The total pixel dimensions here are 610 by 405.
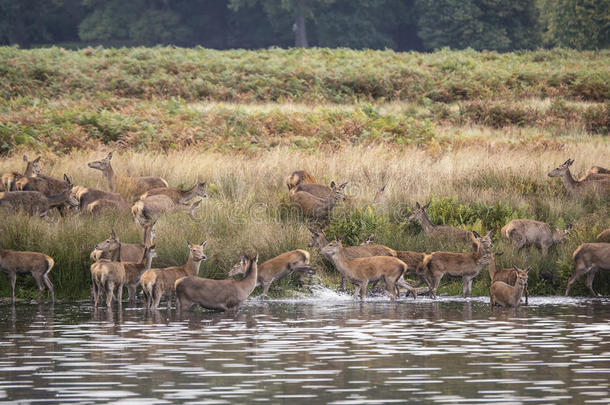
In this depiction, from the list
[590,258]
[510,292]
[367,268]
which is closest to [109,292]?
[367,268]

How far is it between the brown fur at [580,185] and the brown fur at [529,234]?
13.1 ft

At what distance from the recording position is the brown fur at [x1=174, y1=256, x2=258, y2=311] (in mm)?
16391

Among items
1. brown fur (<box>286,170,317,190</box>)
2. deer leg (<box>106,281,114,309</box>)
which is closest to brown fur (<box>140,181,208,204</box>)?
brown fur (<box>286,170,317,190</box>)

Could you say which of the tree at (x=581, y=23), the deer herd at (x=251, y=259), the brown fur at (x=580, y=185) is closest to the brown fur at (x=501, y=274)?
the deer herd at (x=251, y=259)

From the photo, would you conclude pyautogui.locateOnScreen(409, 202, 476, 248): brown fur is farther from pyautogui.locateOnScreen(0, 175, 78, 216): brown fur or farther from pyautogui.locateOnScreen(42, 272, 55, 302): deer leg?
pyautogui.locateOnScreen(42, 272, 55, 302): deer leg

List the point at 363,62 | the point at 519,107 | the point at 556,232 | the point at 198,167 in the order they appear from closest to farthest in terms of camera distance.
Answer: the point at 556,232, the point at 198,167, the point at 519,107, the point at 363,62

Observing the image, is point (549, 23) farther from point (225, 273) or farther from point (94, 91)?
point (225, 273)

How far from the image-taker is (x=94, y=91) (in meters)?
46.3

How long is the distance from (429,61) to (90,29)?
45.4m

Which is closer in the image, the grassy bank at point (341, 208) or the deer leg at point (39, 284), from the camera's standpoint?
the deer leg at point (39, 284)

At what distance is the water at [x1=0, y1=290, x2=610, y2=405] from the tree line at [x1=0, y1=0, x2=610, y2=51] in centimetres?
7267

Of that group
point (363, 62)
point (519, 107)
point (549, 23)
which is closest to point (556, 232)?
point (519, 107)

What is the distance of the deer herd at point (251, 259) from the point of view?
17.0m

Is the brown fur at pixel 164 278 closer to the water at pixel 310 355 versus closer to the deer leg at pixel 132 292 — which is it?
the water at pixel 310 355
